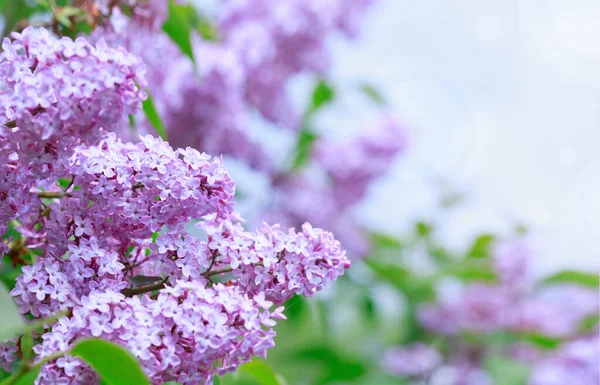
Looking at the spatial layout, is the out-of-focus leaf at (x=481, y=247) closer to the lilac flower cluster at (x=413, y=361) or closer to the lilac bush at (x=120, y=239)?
the lilac flower cluster at (x=413, y=361)

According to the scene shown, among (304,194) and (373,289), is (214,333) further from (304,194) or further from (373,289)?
(373,289)

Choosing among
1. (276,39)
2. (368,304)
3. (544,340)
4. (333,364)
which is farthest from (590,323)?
Result: (276,39)

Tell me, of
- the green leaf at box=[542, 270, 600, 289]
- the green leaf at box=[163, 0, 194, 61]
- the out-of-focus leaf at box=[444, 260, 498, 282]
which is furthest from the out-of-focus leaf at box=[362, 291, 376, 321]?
the green leaf at box=[163, 0, 194, 61]

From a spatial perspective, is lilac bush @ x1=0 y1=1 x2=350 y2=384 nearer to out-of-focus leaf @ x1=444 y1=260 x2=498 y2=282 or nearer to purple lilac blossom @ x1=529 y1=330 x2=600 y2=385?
purple lilac blossom @ x1=529 y1=330 x2=600 y2=385

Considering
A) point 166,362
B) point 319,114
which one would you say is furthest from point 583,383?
point 166,362

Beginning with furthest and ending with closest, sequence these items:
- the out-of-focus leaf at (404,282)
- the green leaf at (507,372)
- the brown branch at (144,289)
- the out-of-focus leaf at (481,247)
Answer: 1. the out-of-focus leaf at (481,247)
2. the out-of-focus leaf at (404,282)
3. the green leaf at (507,372)
4. the brown branch at (144,289)

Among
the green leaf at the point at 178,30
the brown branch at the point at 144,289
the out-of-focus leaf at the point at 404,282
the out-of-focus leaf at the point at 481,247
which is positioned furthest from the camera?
the out-of-focus leaf at the point at 481,247

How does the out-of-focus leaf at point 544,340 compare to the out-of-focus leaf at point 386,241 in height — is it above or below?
below

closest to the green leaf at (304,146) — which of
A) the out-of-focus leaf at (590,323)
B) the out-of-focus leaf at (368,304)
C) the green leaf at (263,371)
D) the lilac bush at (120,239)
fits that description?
the out-of-focus leaf at (368,304)
